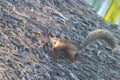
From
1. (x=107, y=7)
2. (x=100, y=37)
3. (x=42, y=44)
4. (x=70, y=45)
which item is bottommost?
(x=42, y=44)

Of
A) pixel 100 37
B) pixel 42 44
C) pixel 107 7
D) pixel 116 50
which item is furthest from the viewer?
pixel 107 7

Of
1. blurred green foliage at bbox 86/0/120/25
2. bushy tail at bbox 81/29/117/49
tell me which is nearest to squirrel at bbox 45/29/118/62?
bushy tail at bbox 81/29/117/49

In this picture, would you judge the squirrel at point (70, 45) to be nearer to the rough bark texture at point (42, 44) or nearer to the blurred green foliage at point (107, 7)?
the rough bark texture at point (42, 44)

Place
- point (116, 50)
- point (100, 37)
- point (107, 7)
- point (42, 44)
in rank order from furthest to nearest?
point (107, 7), point (116, 50), point (100, 37), point (42, 44)

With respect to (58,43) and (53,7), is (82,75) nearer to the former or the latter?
(58,43)

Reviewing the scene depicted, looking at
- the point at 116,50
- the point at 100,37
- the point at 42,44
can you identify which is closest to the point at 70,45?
the point at 42,44

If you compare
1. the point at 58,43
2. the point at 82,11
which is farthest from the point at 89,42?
the point at 82,11

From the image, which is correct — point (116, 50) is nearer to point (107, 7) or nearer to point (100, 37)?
point (100, 37)
